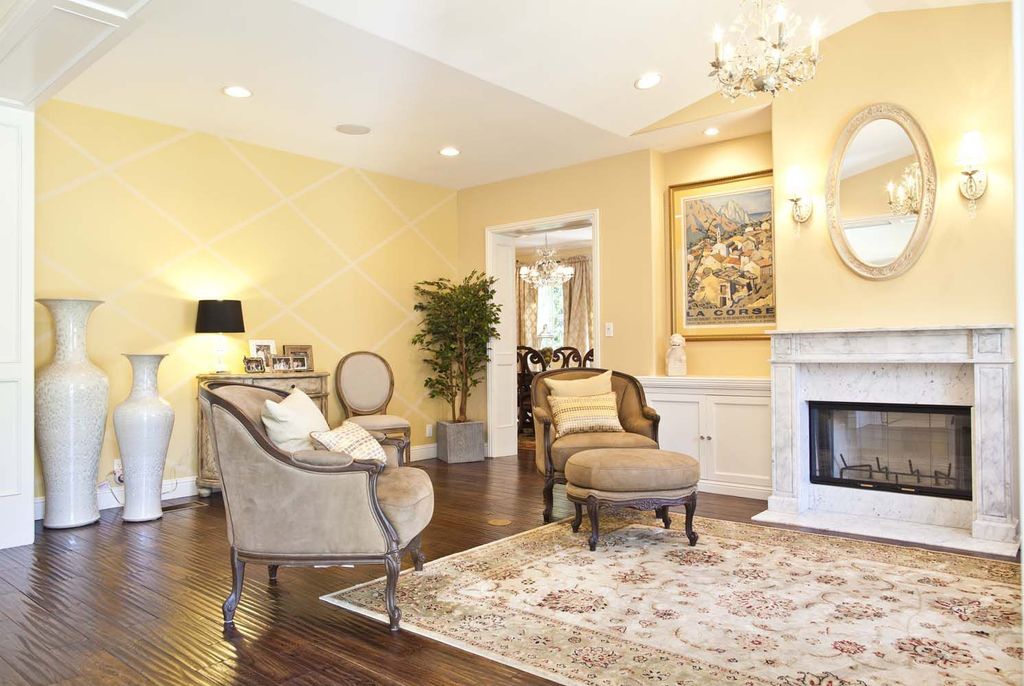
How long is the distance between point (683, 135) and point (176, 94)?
3782mm

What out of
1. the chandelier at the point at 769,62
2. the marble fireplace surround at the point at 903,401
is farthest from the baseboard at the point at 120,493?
the chandelier at the point at 769,62

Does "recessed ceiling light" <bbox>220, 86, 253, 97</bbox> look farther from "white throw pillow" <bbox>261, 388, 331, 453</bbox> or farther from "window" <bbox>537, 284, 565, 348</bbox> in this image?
"window" <bbox>537, 284, 565, 348</bbox>

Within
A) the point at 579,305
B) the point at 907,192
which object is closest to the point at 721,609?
the point at 907,192

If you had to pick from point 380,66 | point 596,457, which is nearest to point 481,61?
point 380,66

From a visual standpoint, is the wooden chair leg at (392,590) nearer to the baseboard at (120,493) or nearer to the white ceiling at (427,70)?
the white ceiling at (427,70)

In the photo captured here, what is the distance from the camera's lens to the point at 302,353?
6.00m

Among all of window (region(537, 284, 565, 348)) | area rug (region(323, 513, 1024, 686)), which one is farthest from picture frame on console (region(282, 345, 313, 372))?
window (region(537, 284, 565, 348))

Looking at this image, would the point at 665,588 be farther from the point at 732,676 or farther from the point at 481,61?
the point at 481,61

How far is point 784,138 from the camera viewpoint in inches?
192

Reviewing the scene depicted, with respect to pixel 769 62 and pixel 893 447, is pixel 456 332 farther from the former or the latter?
pixel 769 62

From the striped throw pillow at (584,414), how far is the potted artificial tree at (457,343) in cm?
228

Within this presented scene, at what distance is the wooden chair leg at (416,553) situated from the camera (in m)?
3.08

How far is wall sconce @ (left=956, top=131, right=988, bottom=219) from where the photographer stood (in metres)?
4.04

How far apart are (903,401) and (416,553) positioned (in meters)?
3.17
